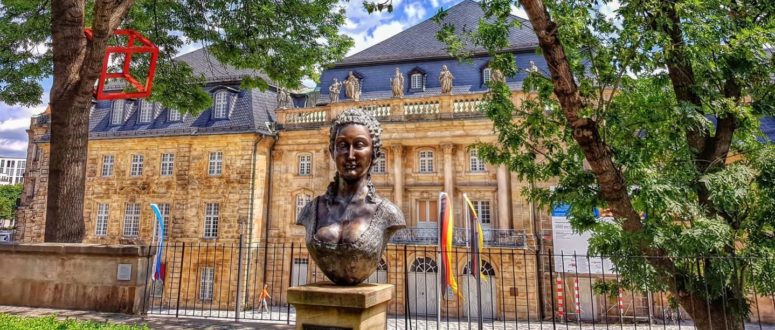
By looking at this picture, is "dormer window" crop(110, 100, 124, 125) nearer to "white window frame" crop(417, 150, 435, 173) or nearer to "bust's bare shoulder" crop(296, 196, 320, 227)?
"white window frame" crop(417, 150, 435, 173)

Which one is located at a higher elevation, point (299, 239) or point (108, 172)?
point (108, 172)

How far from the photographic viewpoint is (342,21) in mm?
10820

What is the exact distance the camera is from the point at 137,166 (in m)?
23.5

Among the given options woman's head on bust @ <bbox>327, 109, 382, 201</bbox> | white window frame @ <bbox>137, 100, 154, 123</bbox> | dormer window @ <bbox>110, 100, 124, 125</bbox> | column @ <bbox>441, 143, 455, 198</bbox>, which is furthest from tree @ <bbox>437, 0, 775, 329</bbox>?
dormer window @ <bbox>110, 100, 124, 125</bbox>

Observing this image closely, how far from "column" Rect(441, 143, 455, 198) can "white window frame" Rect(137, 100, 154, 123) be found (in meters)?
17.0

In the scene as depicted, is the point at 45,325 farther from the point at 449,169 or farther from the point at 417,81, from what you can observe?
the point at 417,81

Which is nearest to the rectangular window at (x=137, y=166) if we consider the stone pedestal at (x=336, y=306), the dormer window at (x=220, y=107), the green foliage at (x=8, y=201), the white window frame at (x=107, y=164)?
the white window frame at (x=107, y=164)

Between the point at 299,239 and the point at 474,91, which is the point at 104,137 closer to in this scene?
the point at 299,239

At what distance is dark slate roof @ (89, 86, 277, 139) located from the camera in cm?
2259

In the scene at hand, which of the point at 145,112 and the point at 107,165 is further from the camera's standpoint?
the point at 145,112

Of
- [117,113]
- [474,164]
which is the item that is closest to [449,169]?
[474,164]

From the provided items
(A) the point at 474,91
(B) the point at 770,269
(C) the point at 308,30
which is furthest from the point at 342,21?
(A) the point at 474,91

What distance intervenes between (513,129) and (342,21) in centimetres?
611

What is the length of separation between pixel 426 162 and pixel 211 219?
11405 mm
